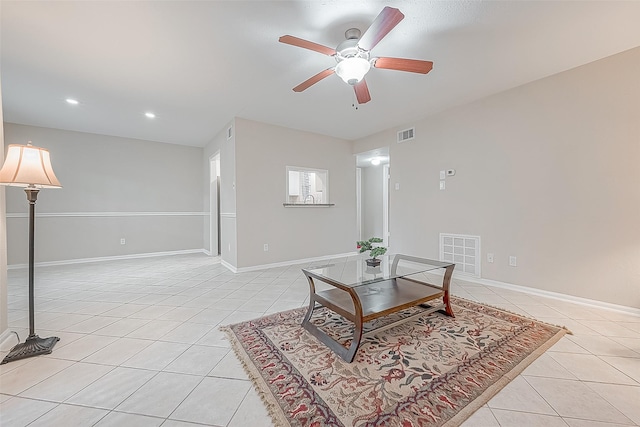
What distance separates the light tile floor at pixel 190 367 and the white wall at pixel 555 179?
42 cm

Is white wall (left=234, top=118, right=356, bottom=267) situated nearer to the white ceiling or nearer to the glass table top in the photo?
the white ceiling

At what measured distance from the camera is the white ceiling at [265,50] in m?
1.85

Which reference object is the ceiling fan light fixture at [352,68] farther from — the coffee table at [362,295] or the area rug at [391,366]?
the area rug at [391,366]

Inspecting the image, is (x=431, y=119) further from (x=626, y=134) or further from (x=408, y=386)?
(x=408, y=386)

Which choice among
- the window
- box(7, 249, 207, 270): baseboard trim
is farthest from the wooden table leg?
box(7, 249, 207, 270): baseboard trim

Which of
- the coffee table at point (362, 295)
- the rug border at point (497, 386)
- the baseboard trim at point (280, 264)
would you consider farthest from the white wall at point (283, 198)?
the rug border at point (497, 386)

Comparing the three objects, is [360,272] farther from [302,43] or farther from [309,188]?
[309,188]

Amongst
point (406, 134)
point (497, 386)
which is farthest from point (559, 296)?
point (406, 134)

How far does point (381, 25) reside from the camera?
160 cm

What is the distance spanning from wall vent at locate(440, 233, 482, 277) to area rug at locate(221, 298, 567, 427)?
121 centimetres

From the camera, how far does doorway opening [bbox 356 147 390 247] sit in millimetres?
6699

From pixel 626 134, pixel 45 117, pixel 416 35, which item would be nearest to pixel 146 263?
pixel 45 117

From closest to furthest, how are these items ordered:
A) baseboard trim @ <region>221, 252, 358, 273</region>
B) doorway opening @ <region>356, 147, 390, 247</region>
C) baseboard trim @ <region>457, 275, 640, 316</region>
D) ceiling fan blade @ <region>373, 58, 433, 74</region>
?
ceiling fan blade @ <region>373, 58, 433, 74</region> → baseboard trim @ <region>457, 275, 640, 316</region> → baseboard trim @ <region>221, 252, 358, 273</region> → doorway opening @ <region>356, 147, 390, 247</region>

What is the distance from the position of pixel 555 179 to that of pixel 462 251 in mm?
1383
